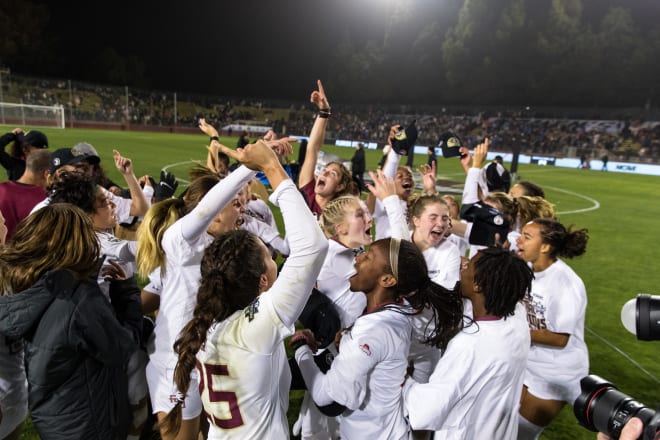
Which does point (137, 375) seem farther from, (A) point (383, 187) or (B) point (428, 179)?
(B) point (428, 179)

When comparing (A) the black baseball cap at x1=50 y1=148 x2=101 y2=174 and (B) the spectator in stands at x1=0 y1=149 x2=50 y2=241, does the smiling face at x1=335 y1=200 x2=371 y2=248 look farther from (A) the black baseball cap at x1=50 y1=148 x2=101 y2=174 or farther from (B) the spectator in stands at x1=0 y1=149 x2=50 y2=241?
(B) the spectator in stands at x1=0 y1=149 x2=50 y2=241

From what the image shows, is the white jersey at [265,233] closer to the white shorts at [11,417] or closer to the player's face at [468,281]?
the player's face at [468,281]

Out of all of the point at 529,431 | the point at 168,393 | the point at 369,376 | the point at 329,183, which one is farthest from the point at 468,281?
the point at 329,183

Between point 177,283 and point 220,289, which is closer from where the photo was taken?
point 220,289

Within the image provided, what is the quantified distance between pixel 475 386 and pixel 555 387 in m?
1.39

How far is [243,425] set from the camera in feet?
6.43

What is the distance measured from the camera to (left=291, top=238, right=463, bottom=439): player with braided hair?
216cm

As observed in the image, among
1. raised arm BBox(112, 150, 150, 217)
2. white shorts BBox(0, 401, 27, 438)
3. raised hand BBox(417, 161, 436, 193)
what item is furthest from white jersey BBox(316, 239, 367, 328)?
raised arm BBox(112, 150, 150, 217)

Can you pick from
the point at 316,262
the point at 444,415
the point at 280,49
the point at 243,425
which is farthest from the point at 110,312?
the point at 280,49

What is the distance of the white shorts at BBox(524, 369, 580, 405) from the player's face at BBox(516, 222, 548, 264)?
88cm

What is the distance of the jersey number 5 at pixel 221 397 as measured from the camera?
1.93 meters

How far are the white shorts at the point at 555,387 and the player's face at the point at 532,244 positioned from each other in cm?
88

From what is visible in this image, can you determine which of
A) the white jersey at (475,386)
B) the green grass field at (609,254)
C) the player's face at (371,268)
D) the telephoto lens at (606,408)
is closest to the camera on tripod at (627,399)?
the telephoto lens at (606,408)

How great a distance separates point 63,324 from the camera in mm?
2068
